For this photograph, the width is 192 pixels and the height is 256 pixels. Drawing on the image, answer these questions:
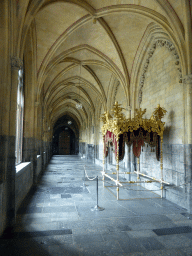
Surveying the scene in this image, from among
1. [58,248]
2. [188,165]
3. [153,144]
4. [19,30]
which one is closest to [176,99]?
[153,144]

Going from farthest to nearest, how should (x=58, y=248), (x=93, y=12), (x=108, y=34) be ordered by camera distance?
(x=108, y=34), (x=93, y=12), (x=58, y=248)

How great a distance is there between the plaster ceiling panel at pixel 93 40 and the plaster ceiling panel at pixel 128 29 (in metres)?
0.47

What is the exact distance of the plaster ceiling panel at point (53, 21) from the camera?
7.77 meters

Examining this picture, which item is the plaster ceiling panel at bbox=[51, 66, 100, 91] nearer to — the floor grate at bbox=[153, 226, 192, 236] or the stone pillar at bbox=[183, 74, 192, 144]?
the stone pillar at bbox=[183, 74, 192, 144]

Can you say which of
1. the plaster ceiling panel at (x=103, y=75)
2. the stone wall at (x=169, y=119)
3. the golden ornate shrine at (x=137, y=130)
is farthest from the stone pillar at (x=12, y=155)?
the plaster ceiling panel at (x=103, y=75)

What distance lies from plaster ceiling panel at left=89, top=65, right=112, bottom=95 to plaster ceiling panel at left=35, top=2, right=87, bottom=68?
518cm

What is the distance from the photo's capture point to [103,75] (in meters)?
14.6

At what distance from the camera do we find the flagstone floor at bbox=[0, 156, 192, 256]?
11.9 feet

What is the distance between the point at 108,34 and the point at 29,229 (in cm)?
839

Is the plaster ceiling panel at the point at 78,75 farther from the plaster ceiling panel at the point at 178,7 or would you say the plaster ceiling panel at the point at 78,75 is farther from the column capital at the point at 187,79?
the column capital at the point at 187,79

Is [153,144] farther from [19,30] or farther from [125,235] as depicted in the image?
[19,30]

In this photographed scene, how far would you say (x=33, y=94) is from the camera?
31.2ft

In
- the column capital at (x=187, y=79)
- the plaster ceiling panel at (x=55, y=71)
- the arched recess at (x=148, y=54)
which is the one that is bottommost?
the column capital at (x=187, y=79)

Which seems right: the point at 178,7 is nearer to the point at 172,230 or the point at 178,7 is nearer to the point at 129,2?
the point at 129,2
